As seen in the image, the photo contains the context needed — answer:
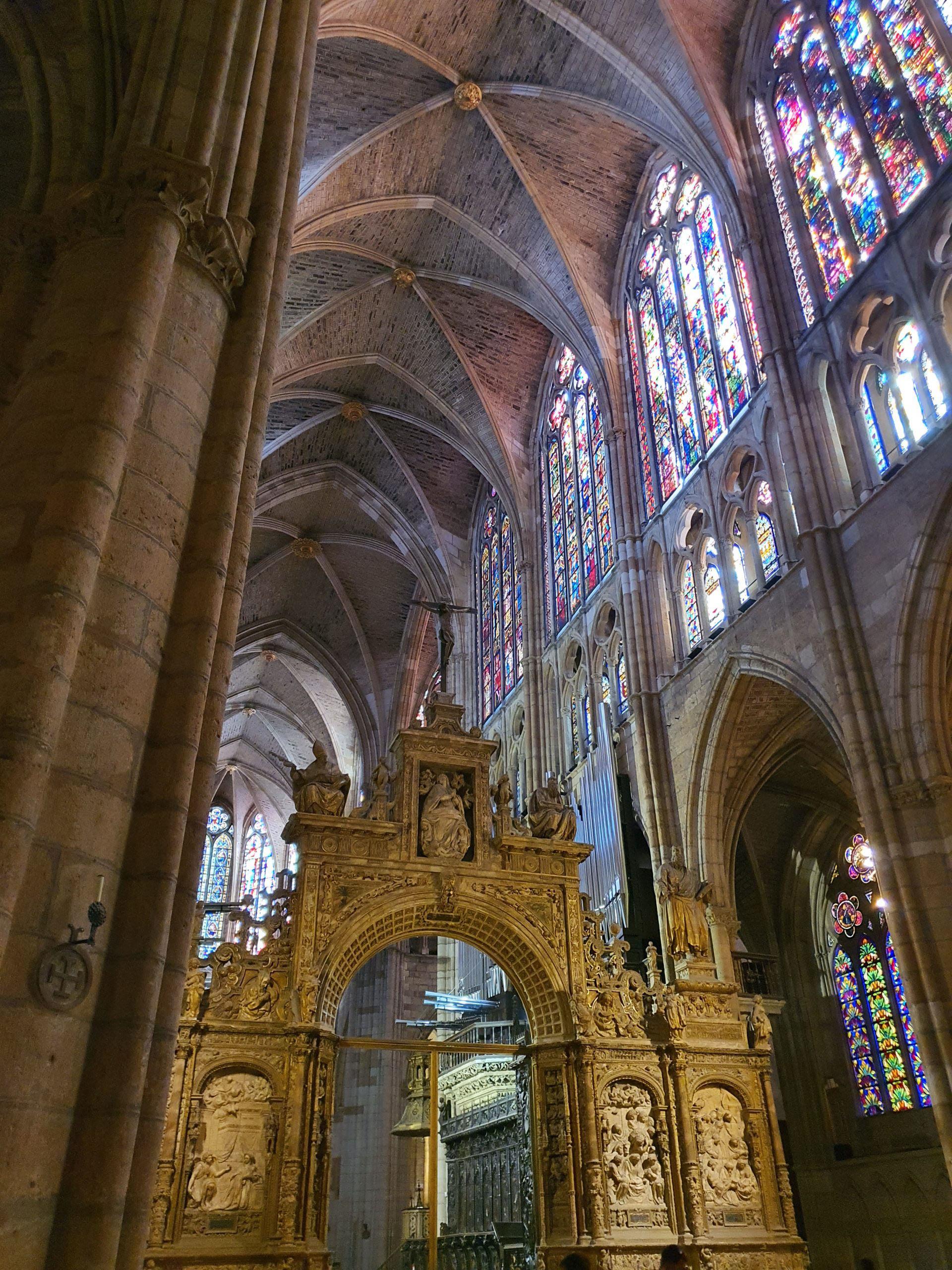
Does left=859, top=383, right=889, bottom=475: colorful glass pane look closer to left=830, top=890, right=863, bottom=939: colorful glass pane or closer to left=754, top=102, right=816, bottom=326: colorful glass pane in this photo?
left=754, top=102, right=816, bottom=326: colorful glass pane

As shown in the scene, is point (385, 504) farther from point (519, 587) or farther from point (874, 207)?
point (874, 207)

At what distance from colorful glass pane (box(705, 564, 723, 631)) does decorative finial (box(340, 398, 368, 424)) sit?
39.1 feet

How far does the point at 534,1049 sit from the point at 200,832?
582 cm

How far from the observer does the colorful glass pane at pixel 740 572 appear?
1437 cm

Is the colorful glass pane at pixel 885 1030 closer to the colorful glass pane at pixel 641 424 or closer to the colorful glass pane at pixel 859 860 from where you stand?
the colorful glass pane at pixel 859 860

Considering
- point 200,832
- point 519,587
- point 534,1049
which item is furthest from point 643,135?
point 200,832

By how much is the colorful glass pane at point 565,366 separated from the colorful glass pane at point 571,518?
1.03m

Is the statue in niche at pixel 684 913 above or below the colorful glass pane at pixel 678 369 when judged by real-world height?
below

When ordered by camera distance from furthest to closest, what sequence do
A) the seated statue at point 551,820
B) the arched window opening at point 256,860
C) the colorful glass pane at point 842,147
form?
the arched window opening at point 256,860
the colorful glass pane at point 842,147
the seated statue at point 551,820

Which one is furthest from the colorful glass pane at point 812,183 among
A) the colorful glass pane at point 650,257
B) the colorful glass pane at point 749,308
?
the colorful glass pane at point 650,257

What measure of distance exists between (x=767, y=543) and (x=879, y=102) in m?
5.81

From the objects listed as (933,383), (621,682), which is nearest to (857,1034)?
(621,682)

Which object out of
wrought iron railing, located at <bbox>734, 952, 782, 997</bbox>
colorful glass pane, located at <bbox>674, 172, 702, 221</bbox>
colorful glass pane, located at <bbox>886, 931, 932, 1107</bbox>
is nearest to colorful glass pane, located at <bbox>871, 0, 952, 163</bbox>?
colorful glass pane, located at <bbox>674, 172, 702, 221</bbox>

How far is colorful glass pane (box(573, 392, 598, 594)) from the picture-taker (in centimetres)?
1927
